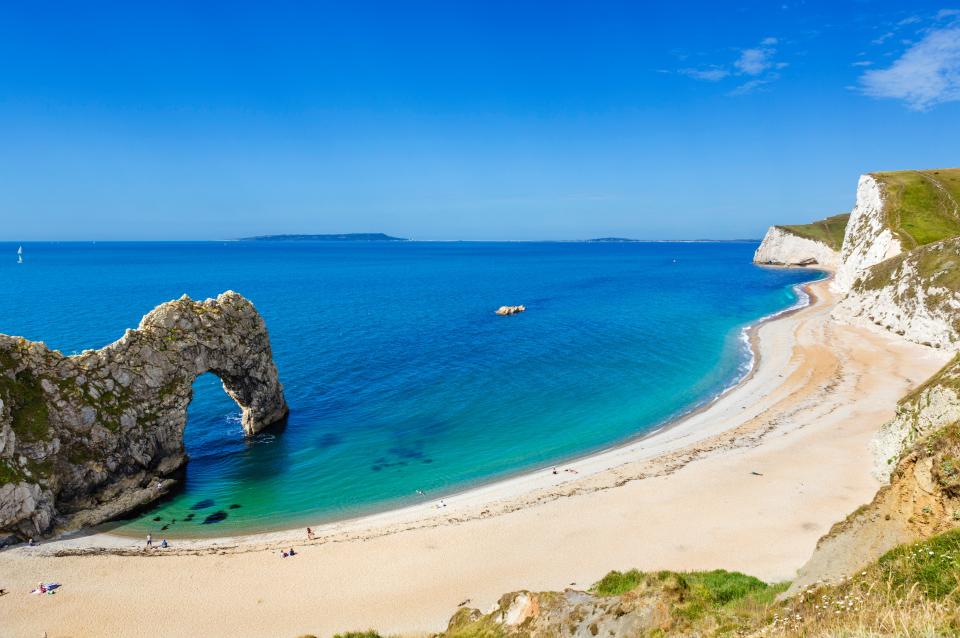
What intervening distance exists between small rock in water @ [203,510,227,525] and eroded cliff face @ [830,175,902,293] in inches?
3719

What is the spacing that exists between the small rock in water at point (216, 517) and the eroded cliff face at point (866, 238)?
94.5 metres

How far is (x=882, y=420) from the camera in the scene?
135 ft

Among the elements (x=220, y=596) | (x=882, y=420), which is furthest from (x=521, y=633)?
(x=882, y=420)

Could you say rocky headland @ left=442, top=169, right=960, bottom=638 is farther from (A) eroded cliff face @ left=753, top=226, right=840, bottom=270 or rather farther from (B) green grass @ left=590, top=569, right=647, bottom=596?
(A) eroded cliff face @ left=753, top=226, right=840, bottom=270

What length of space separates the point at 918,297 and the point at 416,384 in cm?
6256

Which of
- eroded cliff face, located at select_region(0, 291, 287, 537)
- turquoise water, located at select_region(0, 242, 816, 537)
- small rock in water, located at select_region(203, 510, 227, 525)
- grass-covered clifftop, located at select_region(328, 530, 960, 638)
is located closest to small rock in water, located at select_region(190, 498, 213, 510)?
turquoise water, located at select_region(0, 242, 816, 537)

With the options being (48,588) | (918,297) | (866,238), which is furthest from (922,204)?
(48,588)

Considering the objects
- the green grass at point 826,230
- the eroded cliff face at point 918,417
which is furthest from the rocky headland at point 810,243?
the eroded cliff face at point 918,417

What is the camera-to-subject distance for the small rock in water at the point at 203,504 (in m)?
33.5

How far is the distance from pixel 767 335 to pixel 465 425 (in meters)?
53.6

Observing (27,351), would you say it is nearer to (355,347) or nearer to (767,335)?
(355,347)

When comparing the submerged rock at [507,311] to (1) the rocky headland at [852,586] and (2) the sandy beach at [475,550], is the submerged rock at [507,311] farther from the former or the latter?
(1) the rocky headland at [852,586]

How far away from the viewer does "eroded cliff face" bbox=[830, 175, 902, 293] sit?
84175mm

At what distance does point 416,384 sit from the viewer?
182 ft
